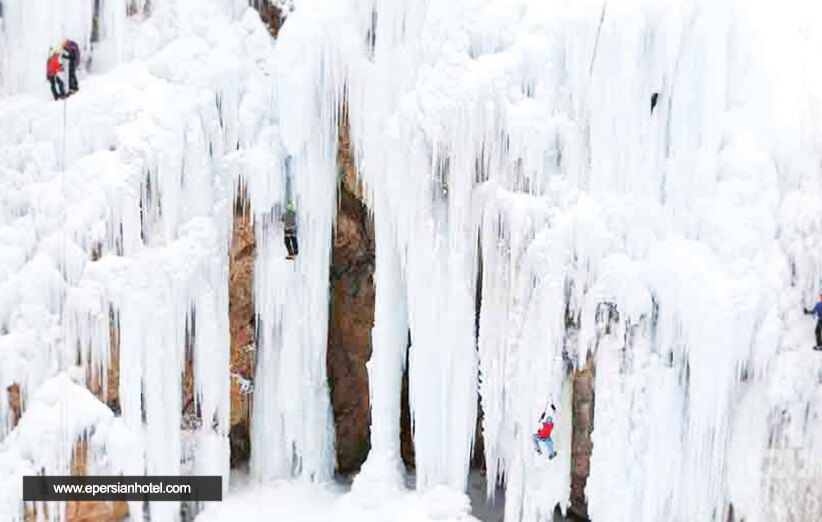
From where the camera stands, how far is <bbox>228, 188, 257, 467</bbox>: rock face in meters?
9.31

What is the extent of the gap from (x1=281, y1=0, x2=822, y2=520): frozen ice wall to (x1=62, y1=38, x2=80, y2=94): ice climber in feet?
10.2

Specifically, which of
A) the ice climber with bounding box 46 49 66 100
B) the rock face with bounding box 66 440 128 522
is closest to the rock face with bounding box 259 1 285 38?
the ice climber with bounding box 46 49 66 100

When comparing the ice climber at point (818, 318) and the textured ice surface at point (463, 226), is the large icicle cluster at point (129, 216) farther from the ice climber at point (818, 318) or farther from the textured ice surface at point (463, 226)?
the ice climber at point (818, 318)

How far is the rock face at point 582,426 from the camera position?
882 cm

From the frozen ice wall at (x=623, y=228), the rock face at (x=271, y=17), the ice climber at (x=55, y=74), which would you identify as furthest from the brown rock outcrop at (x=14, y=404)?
the rock face at (x=271, y=17)

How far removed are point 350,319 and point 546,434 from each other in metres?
2.74

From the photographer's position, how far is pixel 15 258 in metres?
8.67

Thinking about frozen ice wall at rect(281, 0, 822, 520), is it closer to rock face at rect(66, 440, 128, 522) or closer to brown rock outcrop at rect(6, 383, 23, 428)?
rock face at rect(66, 440, 128, 522)

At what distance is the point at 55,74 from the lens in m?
8.88

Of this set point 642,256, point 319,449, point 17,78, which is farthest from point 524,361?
point 17,78

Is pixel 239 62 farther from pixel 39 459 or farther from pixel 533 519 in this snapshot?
pixel 533 519

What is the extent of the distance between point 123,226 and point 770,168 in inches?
243

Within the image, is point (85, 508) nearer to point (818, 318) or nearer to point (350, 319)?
point (350, 319)

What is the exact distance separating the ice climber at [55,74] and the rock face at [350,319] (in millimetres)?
2882
